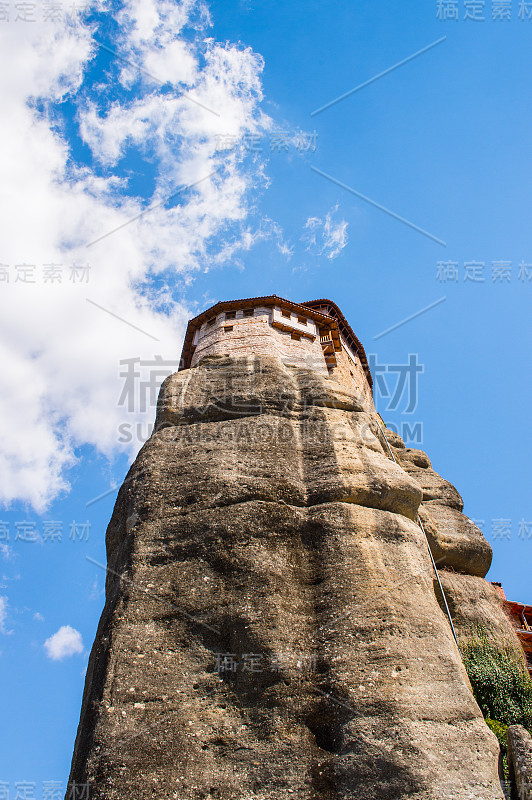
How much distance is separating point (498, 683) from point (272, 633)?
7.11 metres

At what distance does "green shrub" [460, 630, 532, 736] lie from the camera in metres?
13.5

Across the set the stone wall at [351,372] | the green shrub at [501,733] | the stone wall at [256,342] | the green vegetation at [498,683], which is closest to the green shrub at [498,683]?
the green vegetation at [498,683]

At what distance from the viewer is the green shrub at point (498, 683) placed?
44.1ft

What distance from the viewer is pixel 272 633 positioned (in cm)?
1009

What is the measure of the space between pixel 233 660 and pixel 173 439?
18.5 feet

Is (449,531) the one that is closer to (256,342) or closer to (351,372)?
(256,342)

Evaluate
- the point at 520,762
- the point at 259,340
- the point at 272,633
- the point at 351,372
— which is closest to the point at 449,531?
the point at 259,340

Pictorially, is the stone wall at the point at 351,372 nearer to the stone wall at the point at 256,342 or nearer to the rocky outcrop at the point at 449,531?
the stone wall at the point at 256,342

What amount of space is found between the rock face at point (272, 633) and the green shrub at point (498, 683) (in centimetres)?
409

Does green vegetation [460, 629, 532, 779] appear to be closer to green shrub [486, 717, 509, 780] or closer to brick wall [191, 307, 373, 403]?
green shrub [486, 717, 509, 780]

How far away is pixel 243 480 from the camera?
12.5 m

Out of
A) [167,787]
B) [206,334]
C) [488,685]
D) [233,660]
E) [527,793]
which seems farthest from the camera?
[206,334]

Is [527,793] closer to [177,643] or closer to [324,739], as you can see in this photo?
[324,739]

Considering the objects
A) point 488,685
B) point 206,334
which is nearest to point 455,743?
point 488,685
